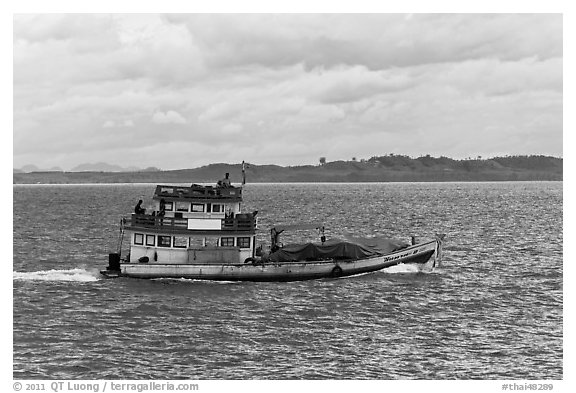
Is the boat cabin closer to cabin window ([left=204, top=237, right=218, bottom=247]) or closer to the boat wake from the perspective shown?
cabin window ([left=204, top=237, right=218, bottom=247])

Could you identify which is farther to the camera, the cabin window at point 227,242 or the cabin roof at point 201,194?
the cabin window at point 227,242

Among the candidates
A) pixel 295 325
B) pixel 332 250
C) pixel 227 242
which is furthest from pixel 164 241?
pixel 295 325

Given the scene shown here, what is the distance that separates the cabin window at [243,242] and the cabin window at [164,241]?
5197 mm

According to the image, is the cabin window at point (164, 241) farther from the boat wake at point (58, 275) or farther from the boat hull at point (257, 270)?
the boat wake at point (58, 275)

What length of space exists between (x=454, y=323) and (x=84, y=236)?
5761 centimetres

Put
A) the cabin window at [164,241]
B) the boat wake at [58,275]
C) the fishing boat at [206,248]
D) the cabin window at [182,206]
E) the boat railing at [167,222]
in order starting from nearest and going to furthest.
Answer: the boat railing at [167,222] < the fishing boat at [206,248] < the cabin window at [164,241] < the cabin window at [182,206] < the boat wake at [58,275]

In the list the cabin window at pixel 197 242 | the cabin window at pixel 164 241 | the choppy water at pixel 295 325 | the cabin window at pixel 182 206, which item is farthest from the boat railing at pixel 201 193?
the choppy water at pixel 295 325

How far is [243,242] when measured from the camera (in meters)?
53.4

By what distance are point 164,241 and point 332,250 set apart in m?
13.2

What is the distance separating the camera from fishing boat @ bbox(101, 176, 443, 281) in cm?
5200

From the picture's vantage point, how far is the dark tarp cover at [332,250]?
2142 inches

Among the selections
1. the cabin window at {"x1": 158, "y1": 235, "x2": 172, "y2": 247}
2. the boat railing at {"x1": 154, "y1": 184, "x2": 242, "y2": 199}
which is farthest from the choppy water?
the boat railing at {"x1": 154, "y1": 184, "x2": 242, "y2": 199}

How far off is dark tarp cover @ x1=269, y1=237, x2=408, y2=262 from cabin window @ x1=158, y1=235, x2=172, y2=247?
Result: 7.90m
